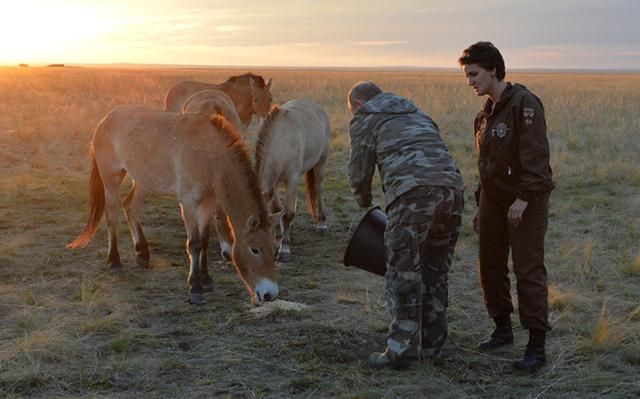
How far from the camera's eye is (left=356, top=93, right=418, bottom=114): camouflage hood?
454 centimetres

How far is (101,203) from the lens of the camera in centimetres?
775

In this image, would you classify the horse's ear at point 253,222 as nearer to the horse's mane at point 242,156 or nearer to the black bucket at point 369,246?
the horse's mane at point 242,156

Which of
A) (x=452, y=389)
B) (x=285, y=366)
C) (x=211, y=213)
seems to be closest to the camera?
(x=452, y=389)

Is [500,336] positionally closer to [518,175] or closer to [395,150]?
[518,175]

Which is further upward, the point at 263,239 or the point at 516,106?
the point at 516,106

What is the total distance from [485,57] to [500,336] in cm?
216

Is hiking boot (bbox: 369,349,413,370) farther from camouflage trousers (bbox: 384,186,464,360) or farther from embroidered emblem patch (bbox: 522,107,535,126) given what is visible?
embroidered emblem patch (bbox: 522,107,535,126)

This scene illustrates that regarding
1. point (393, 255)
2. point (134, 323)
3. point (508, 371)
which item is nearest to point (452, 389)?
point (508, 371)

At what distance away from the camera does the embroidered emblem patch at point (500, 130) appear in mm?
4410

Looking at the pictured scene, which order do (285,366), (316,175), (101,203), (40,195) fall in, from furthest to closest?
1. (40,195)
2. (316,175)
3. (101,203)
4. (285,366)

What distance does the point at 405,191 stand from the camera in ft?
14.4

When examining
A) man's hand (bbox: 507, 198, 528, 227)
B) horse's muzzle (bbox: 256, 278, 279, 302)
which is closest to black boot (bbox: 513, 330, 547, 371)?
man's hand (bbox: 507, 198, 528, 227)

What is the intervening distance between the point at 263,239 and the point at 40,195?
242 inches

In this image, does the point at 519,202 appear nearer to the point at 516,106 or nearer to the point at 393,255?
the point at 516,106
